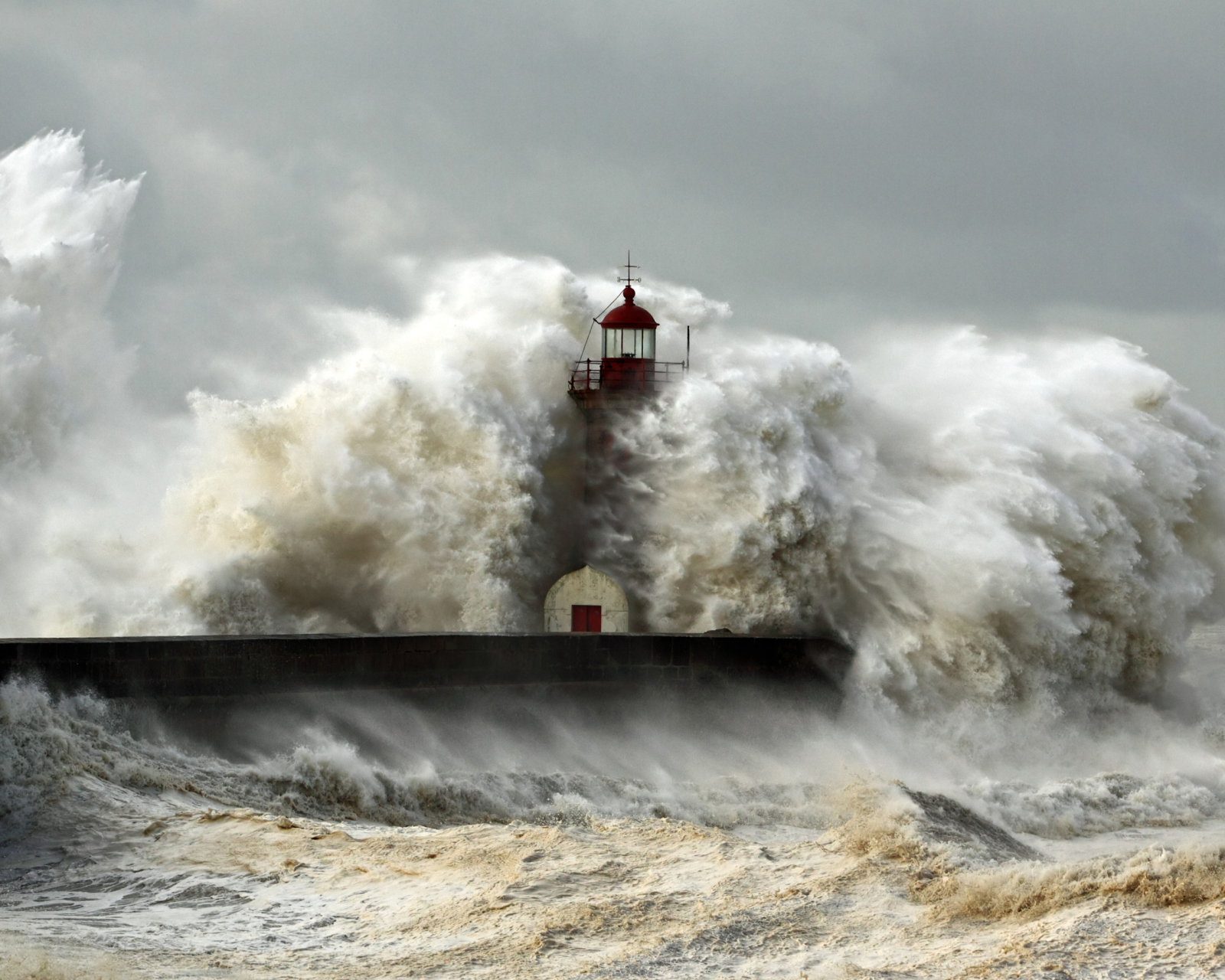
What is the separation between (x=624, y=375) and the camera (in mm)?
15961

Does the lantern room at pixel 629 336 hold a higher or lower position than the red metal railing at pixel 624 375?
higher

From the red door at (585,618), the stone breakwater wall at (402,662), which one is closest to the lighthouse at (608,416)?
the red door at (585,618)

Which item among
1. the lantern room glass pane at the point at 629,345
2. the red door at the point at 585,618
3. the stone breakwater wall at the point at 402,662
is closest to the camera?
the stone breakwater wall at the point at 402,662

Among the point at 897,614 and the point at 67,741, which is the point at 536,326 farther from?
the point at 67,741

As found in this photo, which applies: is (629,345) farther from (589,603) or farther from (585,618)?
(585,618)

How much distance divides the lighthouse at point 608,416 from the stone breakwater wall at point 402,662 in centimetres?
234

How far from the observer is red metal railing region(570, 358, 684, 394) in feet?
52.1

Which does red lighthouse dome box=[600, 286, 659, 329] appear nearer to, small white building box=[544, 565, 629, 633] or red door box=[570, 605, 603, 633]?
small white building box=[544, 565, 629, 633]

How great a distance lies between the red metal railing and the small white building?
190 centimetres

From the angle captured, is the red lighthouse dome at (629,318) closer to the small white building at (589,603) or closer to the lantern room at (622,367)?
the lantern room at (622,367)

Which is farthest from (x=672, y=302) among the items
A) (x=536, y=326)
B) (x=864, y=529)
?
(x=864, y=529)

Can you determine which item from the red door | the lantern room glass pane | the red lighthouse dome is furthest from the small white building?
the red lighthouse dome

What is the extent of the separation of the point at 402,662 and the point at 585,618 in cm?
485

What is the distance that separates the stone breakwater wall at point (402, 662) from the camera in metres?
8.91
